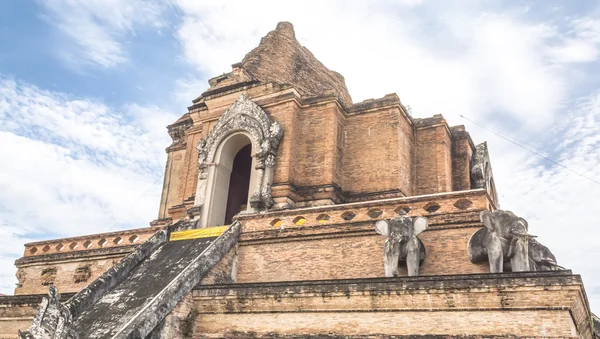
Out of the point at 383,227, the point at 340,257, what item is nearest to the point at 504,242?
the point at 383,227

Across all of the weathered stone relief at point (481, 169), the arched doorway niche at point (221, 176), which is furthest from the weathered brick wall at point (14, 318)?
the weathered stone relief at point (481, 169)

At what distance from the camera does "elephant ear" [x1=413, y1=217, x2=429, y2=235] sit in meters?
10.9

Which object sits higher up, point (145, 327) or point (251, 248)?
point (251, 248)

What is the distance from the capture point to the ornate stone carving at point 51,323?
931 cm

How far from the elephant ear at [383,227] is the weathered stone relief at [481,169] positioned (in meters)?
7.02

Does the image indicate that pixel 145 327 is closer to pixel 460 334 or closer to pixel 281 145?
pixel 460 334

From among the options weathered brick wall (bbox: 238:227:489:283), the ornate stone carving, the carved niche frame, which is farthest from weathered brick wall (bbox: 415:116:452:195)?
the ornate stone carving

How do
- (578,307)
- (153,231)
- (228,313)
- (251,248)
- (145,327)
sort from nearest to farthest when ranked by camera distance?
(578,307)
(145,327)
(228,313)
(251,248)
(153,231)

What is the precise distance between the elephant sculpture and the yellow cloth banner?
4.21 metres

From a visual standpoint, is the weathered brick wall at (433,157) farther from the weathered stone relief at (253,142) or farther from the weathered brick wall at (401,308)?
the weathered brick wall at (401,308)

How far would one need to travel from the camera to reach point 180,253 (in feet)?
43.2

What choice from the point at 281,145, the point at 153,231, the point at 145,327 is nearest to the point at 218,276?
the point at 145,327

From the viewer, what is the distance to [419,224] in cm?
1089

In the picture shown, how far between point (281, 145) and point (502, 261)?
25.9 ft
